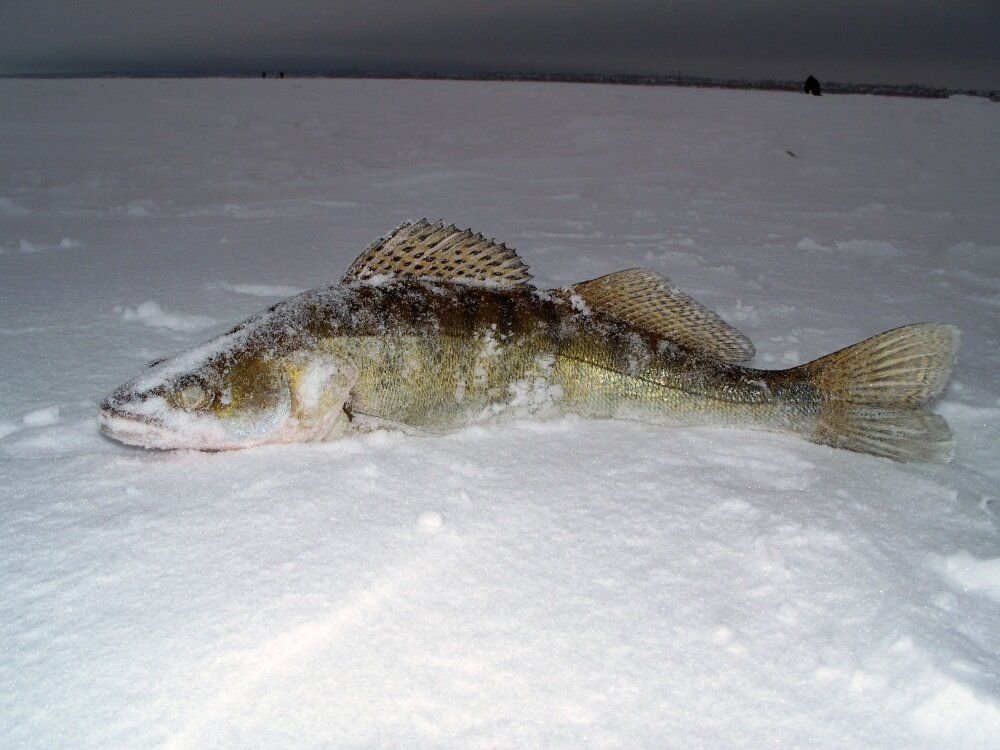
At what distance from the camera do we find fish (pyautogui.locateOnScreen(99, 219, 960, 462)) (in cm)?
252

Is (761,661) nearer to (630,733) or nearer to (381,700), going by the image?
(630,733)

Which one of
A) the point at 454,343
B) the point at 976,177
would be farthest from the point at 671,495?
the point at 976,177

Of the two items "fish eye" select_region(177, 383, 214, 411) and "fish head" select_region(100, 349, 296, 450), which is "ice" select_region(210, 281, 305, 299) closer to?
"fish head" select_region(100, 349, 296, 450)

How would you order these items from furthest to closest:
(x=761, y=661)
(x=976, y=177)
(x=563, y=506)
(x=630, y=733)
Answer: (x=976, y=177) → (x=563, y=506) → (x=761, y=661) → (x=630, y=733)

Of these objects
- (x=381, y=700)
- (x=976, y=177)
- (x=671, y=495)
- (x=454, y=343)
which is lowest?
(x=381, y=700)

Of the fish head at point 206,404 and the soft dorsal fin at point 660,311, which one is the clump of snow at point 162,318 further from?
the soft dorsal fin at point 660,311

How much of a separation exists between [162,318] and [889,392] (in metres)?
3.44

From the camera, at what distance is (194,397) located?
2.45 m

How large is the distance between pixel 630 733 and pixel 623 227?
5.32 metres

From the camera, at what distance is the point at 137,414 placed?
2.37 m

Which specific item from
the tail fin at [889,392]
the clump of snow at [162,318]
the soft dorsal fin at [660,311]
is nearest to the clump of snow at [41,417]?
the clump of snow at [162,318]

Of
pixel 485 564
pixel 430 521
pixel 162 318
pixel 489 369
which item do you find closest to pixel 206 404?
pixel 430 521

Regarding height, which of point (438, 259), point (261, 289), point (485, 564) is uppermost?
point (438, 259)

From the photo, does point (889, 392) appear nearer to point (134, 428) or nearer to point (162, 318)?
point (134, 428)
